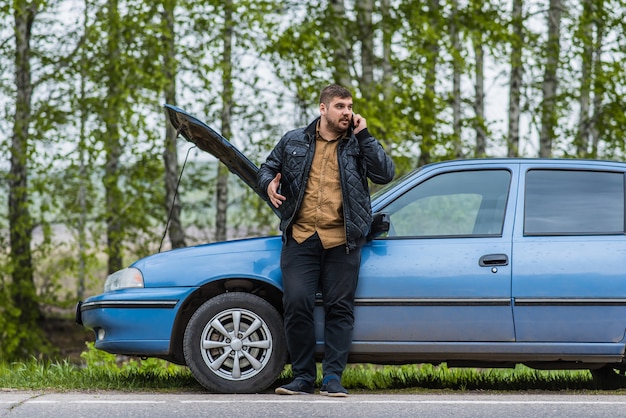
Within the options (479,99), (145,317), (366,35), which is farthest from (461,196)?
(479,99)

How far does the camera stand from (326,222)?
6.33m

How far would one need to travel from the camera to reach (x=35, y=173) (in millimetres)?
17188

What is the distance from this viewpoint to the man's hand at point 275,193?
20.4 feet

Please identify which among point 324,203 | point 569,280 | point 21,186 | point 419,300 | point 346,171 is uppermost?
point 21,186

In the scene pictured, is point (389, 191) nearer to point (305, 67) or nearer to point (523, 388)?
point (523, 388)

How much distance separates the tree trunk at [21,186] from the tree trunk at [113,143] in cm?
143

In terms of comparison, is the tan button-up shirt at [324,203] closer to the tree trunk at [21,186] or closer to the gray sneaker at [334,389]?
the gray sneaker at [334,389]

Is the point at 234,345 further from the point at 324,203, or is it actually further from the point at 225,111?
the point at 225,111

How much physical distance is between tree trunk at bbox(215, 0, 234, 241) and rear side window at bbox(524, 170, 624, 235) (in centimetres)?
955

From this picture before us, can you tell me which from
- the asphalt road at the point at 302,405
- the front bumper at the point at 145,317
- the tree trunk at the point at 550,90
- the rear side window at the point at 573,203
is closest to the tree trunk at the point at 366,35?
the tree trunk at the point at 550,90

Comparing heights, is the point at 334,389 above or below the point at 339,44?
below

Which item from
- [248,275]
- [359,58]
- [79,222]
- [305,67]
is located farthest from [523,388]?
[79,222]

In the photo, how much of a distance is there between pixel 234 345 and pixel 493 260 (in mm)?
1776

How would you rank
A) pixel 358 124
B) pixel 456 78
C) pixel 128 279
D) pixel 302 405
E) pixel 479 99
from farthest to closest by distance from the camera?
pixel 479 99 < pixel 456 78 < pixel 128 279 < pixel 358 124 < pixel 302 405
